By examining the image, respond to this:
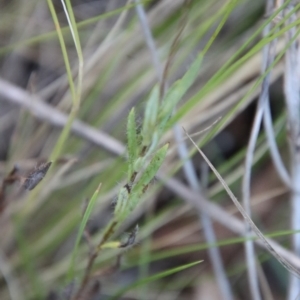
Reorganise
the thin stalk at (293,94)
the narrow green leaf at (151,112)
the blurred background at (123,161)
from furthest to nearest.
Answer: the blurred background at (123,161), the thin stalk at (293,94), the narrow green leaf at (151,112)

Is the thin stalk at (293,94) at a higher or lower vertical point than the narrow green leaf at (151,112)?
higher

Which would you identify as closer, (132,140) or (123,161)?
(132,140)

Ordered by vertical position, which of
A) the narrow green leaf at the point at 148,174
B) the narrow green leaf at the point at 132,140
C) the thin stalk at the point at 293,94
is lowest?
the narrow green leaf at the point at 148,174

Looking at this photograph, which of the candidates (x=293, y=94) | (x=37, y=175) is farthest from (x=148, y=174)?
(x=293, y=94)

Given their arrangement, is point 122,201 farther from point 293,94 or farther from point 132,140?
point 293,94

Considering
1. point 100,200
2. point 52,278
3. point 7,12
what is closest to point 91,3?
point 7,12

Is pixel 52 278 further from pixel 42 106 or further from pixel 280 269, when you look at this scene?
pixel 280 269

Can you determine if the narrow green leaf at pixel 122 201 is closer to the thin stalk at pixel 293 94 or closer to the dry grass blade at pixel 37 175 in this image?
the dry grass blade at pixel 37 175

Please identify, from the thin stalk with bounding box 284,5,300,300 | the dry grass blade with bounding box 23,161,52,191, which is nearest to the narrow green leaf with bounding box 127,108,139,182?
the dry grass blade with bounding box 23,161,52,191

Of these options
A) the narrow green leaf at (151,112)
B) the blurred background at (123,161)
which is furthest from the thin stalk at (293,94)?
the narrow green leaf at (151,112)
